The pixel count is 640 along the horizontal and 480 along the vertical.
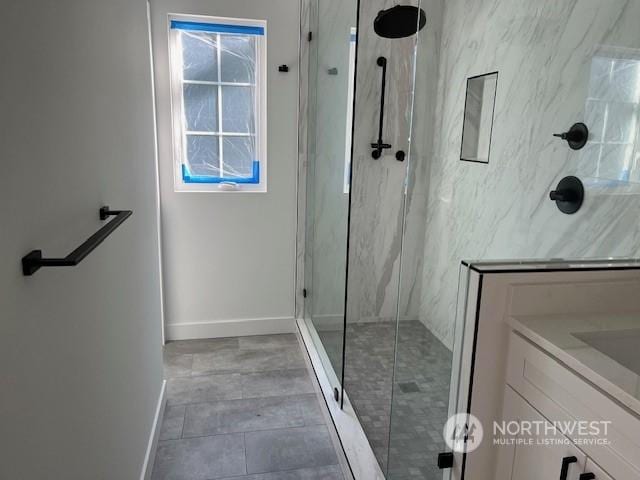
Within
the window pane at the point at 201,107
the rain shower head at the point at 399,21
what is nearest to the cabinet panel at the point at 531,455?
the rain shower head at the point at 399,21

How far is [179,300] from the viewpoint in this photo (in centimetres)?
323

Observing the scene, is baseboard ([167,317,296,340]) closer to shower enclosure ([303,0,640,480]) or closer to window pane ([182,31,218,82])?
shower enclosure ([303,0,640,480])

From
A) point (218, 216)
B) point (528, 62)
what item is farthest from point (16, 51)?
point (218, 216)

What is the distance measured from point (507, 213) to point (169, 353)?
2.22m

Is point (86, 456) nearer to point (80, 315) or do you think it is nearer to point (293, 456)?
point (80, 315)

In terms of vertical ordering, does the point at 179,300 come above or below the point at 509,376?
below

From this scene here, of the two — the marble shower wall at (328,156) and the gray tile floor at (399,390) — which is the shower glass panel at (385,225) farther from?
the marble shower wall at (328,156)

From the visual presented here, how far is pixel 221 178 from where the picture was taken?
3178 mm

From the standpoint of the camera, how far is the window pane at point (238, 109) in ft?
10.1

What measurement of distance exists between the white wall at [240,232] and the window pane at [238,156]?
137 mm

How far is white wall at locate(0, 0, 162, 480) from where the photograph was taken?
2.51ft

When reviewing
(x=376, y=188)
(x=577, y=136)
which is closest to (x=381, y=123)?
(x=376, y=188)

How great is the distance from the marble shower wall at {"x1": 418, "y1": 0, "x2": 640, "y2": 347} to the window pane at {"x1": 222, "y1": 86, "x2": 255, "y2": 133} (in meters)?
1.12

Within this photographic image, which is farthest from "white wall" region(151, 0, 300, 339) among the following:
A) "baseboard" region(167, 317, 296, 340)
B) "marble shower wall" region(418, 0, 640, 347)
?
"marble shower wall" region(418, 0, 640, 347)
